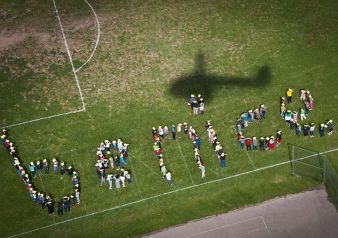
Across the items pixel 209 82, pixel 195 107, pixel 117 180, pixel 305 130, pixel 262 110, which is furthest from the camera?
pixel 209 82

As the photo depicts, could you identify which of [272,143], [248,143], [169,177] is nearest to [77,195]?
[169,177]

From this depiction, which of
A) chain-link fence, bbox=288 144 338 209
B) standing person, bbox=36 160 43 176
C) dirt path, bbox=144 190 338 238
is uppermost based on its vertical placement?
standing person, bbox=36 160 43 176

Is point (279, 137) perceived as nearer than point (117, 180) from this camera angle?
No

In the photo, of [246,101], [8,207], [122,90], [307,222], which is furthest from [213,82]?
[8,207]

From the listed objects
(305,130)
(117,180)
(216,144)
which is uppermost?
(216,144)

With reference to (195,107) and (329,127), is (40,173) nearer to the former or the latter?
(195,107)

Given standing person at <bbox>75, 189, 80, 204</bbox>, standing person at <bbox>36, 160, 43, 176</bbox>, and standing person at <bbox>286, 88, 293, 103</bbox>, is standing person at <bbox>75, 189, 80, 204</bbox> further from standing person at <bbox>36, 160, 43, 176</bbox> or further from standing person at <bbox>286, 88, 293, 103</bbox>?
standing person at <bbox>286, 88, 293, 103</bbox>

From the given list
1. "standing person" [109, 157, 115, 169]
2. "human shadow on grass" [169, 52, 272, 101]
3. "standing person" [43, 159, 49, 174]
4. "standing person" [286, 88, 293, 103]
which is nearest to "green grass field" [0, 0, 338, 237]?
"human shadow on grass" [169, 52, 272, 101]
